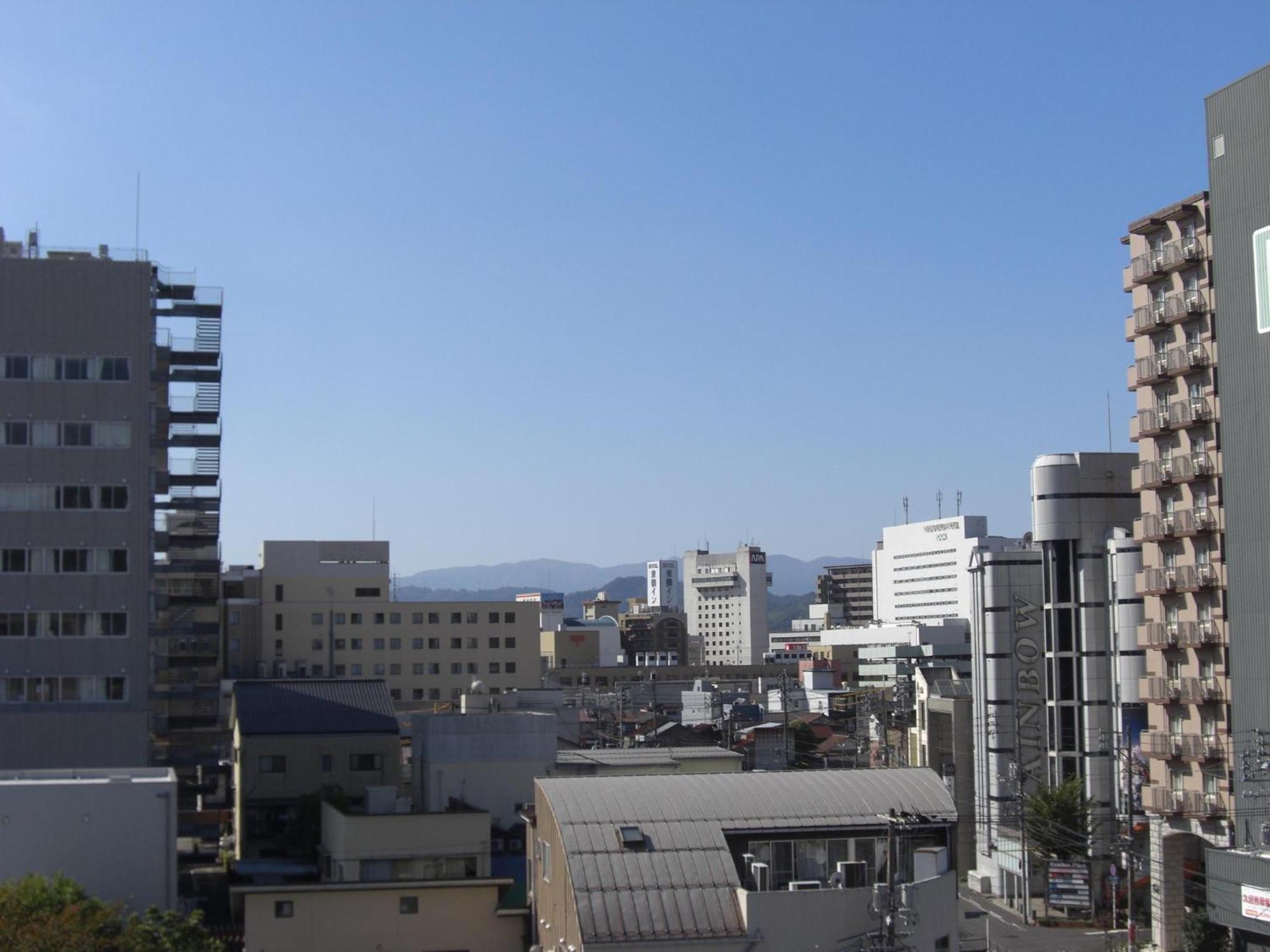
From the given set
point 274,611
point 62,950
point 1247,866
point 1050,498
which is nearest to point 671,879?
point 62,950

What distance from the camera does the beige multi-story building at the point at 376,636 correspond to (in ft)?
440

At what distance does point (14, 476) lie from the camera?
214ft

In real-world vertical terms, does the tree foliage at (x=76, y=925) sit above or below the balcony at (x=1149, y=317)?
below

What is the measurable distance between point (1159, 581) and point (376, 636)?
8848 cm

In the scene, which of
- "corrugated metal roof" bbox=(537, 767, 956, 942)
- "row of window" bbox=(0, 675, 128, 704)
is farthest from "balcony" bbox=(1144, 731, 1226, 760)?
"row of window" bbox=(0, 675, 128, 704)

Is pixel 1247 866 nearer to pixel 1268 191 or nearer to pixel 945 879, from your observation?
pixel 945 879

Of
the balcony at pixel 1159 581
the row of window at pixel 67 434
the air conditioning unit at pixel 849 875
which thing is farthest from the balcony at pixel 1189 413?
the row of window at pixel 67 434

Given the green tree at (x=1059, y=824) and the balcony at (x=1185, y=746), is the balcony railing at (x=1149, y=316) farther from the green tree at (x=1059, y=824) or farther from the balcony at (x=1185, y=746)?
the green tree at (x=1059, y=824)

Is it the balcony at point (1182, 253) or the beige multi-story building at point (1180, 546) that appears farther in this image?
the balcony at point (1182, 253)

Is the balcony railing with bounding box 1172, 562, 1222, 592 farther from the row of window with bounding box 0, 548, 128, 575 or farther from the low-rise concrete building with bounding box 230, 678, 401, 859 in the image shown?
the row of window with bounding box 0, 548, 128, 575

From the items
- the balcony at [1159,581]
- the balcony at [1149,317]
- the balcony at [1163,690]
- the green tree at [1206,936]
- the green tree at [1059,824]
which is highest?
the balcony at [1149,317]

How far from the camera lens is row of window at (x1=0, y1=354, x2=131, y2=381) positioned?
65.1 m

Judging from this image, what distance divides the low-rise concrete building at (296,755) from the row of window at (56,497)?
11404 mm

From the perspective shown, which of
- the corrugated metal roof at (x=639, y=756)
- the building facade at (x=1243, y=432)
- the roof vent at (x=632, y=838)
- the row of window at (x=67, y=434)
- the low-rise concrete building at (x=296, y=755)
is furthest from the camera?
the low-rise concrete building at (x=296, y=755)
